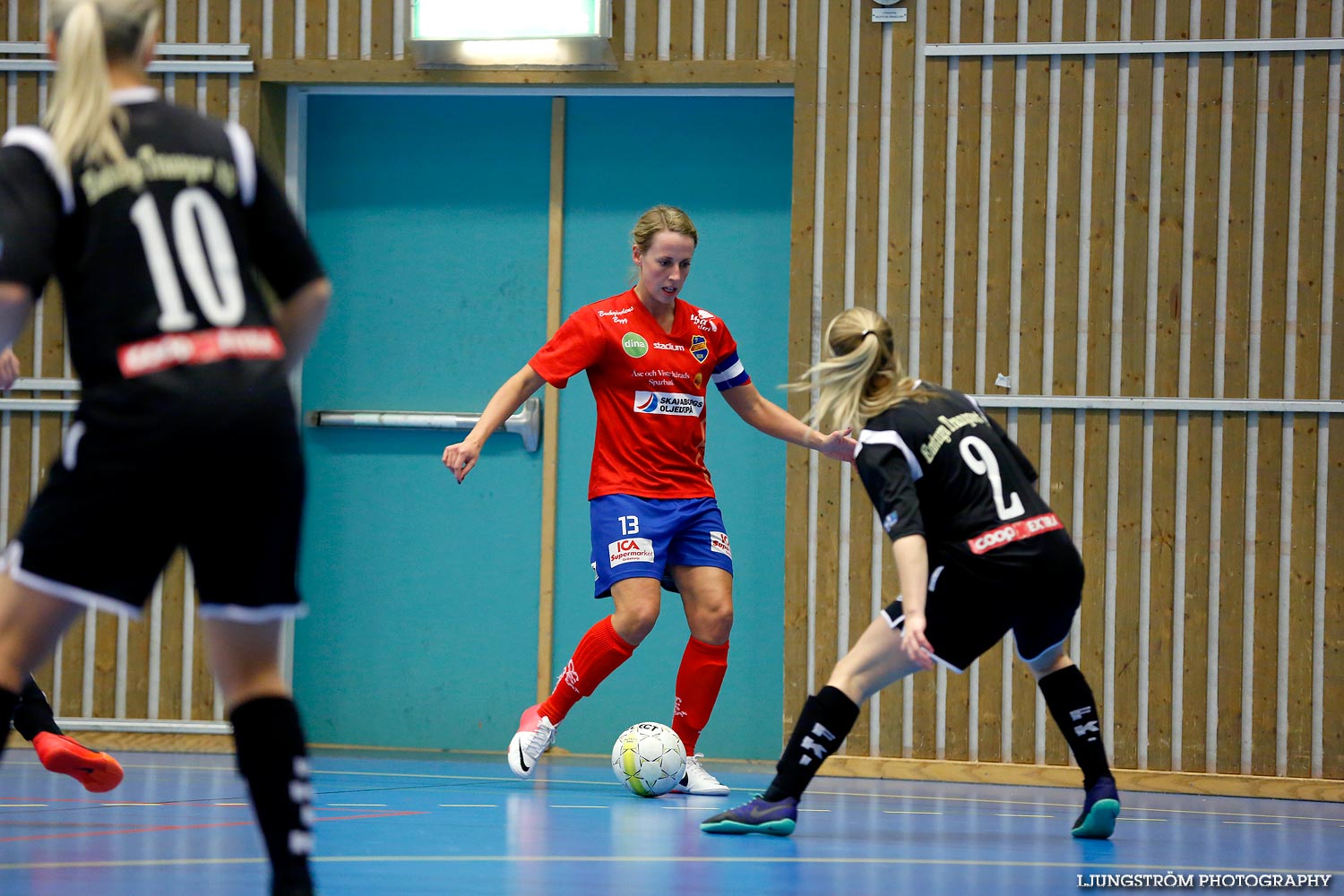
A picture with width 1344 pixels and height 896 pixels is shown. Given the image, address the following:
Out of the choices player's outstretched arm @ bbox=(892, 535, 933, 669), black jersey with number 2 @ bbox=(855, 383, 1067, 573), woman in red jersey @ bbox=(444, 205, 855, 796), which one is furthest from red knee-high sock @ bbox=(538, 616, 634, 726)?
player's outstretched arm @ bbox=(892, 535, 933, 669)

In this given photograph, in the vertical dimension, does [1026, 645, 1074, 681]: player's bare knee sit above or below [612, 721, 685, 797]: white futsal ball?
above

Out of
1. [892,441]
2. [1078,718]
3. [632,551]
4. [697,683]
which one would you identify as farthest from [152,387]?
[697,683]

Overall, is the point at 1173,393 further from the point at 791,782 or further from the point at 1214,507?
the point at 791,782

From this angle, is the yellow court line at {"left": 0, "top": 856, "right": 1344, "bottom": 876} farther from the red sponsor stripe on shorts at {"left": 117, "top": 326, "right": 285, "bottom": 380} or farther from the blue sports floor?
the red sponsor stripe on shorts at {"left": 117, "top": 326, "right": 285, "bottom": 380}

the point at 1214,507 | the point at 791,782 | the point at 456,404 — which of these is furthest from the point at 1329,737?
the point at 456,404

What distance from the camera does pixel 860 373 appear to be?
13.9 ft

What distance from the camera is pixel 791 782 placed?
13.9 feet

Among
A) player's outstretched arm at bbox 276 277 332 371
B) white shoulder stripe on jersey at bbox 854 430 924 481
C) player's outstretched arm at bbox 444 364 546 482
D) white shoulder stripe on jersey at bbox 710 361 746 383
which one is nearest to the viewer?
player's outstretched arm at bbox 276 277 332 371

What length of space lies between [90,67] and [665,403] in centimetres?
340

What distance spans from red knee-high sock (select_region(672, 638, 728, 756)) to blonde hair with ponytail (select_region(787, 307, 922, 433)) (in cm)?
145

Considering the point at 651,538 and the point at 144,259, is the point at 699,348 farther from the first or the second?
the point at 144,259

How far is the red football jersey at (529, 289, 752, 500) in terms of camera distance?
5492mm

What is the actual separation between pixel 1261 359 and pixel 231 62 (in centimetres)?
524

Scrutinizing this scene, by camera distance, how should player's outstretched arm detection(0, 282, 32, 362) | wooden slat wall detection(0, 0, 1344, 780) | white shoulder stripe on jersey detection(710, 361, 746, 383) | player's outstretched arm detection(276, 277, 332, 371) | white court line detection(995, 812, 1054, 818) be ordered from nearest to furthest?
player's outstretched arm detection(0, 282, 32, 362) < player's outstretched arm detection(276, 277, 332, 371) < white court line detection(995, 812, 1054, 818) < white shoulder stripe on jersey detection(710, 361, 746, 383) < wooden slat wall detection(0, 0, 1344, 780)
